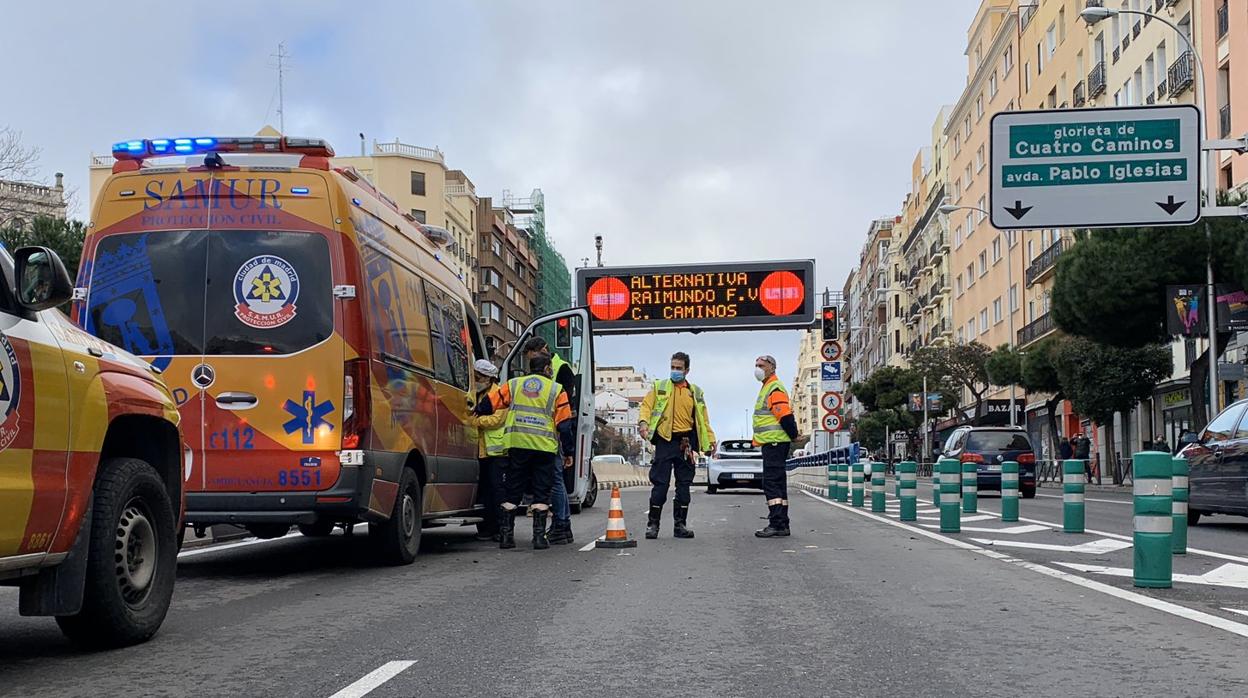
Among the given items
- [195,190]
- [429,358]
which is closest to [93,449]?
[195,190]

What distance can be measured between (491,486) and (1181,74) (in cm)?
3311

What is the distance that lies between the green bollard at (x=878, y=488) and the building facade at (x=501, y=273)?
6819cm

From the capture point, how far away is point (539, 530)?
12141 mm

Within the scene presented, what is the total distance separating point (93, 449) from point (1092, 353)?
39982 mm

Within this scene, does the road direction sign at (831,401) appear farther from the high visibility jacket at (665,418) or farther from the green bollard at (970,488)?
the high visibility jacket at (665,418)

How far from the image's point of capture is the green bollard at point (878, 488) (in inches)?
756

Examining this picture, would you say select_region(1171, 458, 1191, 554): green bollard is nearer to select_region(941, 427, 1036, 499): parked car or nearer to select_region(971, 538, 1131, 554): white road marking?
select_region(971, 538, 1131, 554): white road marking

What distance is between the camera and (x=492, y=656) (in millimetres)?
6070

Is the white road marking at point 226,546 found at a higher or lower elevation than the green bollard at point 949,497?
lower

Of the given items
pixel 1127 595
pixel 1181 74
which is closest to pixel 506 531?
pixel 1127 595

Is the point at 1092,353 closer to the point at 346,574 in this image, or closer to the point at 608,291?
the point at 608,291

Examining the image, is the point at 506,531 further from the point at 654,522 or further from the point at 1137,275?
the point at 1137,275

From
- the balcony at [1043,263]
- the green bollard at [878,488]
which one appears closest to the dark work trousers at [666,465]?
the green bollard at [878,488]

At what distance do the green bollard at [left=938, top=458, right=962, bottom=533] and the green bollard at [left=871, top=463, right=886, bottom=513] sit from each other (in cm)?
448
